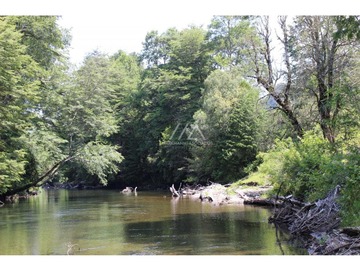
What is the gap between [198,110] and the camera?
35.9 metres

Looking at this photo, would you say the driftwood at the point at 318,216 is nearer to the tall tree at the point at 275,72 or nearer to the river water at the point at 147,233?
the river water at the point at 147,233

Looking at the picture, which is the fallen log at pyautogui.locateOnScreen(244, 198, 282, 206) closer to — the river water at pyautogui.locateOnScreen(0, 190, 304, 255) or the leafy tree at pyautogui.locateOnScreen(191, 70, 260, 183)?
the river water at pyautogui.locateOnScreen(0, 190, 304, 255)

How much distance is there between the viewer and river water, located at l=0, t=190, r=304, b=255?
11.5 m

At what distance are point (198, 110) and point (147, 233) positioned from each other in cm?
2238

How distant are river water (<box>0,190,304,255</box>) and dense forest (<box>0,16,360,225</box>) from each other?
87.5 inches

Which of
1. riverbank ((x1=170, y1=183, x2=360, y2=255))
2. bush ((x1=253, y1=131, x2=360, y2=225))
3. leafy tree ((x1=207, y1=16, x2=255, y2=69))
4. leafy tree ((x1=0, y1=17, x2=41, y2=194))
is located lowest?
riverbank ((x1=170, y1=183, x2=360, y2=255))

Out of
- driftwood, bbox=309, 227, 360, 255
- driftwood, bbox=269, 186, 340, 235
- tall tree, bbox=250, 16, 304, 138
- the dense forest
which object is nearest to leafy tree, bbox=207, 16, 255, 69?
the dense forest

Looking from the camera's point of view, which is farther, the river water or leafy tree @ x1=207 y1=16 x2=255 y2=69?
leafy tree @ x1=207 y1=16 x2=255 y2=69

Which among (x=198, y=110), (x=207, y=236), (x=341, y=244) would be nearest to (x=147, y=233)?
(x=207, y=236)

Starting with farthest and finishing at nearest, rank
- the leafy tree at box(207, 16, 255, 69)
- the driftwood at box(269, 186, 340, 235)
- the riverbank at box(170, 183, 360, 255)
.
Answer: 1. the leafy tree at box(207, 16, 255, 69)
2. the driftwood at box(269, 186, 340, 235)
3. the riverbank at box(170, 183, 360, 255)

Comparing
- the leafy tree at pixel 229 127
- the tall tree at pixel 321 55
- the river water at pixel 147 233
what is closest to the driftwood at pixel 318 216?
the river water at pixel 147 233

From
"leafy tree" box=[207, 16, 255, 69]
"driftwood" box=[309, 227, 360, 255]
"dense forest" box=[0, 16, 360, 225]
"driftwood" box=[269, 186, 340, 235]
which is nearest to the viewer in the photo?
"driftwood" box=[309, 227, 360, 255]

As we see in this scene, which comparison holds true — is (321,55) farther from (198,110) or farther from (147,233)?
(198,110)
